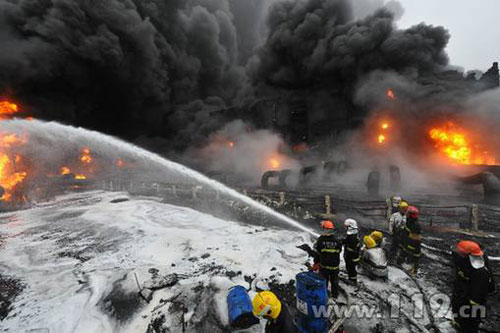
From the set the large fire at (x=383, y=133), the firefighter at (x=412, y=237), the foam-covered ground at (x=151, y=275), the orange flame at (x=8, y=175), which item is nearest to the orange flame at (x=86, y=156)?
the orange flame at (x=8, y=175)

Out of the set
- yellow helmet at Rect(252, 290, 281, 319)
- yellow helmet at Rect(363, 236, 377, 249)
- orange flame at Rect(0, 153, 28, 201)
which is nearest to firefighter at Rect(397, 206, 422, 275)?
yellow helmet at Rect(363, 236, 377, 249)

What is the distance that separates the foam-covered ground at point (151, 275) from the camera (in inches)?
169

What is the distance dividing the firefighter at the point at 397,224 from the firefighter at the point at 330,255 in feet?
8.73

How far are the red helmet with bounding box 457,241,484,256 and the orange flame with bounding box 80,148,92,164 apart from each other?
47800mm

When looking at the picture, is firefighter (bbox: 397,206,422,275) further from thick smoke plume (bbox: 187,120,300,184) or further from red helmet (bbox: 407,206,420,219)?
thick smoke plume (bbox: 187,120,300,184)

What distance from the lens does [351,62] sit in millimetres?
30969

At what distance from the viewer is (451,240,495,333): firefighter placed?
136 inches

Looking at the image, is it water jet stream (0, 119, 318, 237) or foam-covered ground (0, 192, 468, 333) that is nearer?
foam-covered ground (0, 192, 468, 333)

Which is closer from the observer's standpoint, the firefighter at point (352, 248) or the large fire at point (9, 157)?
the firefighter at point (352, 248)

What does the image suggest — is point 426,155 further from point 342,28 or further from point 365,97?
point 342,28

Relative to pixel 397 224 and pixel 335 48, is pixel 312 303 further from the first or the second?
pixel 335 48

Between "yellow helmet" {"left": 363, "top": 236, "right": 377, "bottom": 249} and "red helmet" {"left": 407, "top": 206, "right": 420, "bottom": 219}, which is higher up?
"red helmet" {"left": 407, "top": 206, "right": 420, "bottom": 219}

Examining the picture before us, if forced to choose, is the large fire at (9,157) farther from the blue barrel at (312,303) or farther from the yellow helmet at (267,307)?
the blue barrel at (312,303)

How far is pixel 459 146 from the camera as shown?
77.2 ft
